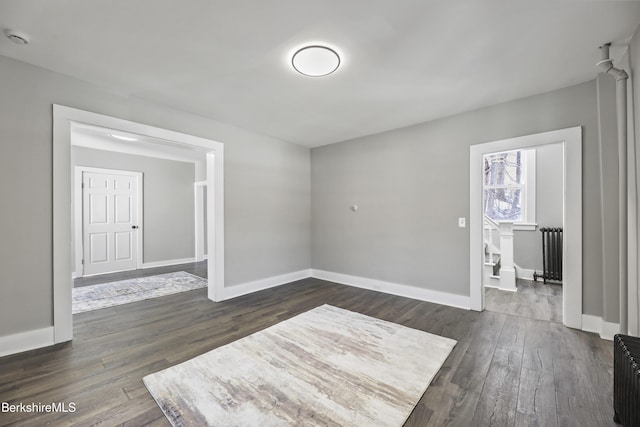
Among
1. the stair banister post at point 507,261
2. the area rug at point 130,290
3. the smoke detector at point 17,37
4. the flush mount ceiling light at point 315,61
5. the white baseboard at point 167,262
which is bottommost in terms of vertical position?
the area rug at point 130,290

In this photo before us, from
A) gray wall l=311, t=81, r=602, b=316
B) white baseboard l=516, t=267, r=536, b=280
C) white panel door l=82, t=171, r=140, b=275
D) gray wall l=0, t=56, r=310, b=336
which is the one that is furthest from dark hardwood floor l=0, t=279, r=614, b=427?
white panel door l=82, t=171, r=140, b=275

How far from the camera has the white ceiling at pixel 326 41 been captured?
68.7 inches

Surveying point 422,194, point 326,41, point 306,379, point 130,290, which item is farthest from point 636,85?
point 130,290

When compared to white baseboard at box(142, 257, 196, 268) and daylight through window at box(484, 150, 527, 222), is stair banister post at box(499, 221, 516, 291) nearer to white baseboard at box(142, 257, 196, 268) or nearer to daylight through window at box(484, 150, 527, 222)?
daylight through window at box(484, 150, 527, 222)

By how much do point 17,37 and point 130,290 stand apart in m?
3.55

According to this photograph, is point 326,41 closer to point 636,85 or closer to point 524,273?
point 636,85

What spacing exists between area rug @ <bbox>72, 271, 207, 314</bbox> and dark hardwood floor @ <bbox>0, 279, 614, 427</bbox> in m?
0.38

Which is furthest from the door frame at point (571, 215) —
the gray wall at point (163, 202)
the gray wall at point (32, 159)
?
the gray wall at point (163, 202)

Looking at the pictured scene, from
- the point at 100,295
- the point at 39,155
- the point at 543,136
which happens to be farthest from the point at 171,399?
the point at 543,136

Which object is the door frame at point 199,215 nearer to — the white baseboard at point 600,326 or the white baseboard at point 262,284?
the white baseboard at point 262,284

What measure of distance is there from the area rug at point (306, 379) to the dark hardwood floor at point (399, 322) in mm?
130

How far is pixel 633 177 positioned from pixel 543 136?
39.3 inches

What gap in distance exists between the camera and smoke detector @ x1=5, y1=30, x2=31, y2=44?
197 centimetres

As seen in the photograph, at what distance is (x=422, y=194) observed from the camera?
3.88 meters
